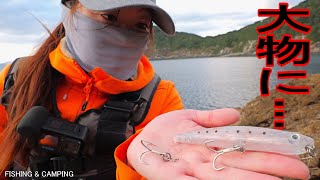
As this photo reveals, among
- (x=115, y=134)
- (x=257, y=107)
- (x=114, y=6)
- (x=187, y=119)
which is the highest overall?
(x=114, y=6)

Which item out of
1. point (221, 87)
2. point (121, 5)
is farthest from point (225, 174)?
point (221, 87)

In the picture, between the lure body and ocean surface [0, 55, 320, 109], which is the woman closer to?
Answer: the lure body

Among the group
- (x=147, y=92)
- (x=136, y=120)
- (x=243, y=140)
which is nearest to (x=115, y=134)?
(x=136, y=120)

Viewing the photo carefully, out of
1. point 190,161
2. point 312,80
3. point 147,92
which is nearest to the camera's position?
point 190,161

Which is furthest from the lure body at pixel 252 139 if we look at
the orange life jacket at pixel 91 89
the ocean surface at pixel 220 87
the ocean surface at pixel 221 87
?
the ocean surface at pixel 220 87

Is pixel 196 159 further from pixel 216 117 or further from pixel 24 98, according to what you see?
pixel 24 98

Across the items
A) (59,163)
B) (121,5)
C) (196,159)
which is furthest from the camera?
(59,163)

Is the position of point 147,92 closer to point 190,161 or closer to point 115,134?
point 115,134

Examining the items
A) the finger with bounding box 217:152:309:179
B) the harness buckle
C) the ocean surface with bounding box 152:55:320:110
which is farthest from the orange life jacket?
the ocean surface with bounding box 152:55:320:110
